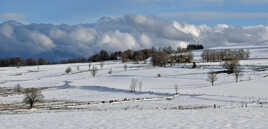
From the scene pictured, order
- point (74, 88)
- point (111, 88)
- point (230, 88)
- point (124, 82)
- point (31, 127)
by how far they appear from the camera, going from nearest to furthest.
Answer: point (31, 127) < point (230, 88) < point (111, 88) < point (74, 88) < point (124, 82)

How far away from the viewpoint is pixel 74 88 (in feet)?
312

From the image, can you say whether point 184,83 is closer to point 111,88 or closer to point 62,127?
point 111,88

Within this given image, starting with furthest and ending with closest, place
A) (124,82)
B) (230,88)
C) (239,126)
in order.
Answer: (124,82) → (230,88) → (239,126)

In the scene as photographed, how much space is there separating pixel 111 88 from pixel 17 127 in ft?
218

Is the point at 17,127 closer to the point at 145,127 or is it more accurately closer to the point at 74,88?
the point at 145,127

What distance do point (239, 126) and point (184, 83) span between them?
74.8 metres

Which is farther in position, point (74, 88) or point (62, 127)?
point (74, 88)

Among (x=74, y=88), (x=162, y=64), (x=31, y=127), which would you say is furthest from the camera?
(x=162, y=64)

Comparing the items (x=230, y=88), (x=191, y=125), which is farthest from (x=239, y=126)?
(x=230, y=88)

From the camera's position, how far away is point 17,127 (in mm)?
21797

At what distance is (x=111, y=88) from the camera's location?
88.1 m

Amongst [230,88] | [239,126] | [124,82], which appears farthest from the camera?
[124,82]

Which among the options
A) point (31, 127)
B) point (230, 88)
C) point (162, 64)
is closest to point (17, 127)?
point (31, 127)

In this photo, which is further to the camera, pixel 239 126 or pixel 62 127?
pixel 62 127
